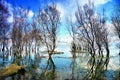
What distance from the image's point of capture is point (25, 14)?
5038 centimetres

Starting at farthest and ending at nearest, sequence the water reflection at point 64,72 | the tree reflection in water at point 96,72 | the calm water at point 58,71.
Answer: the calm water at point 58,71, the water reflection at point 64,72, the tree reflection in water at point 96,72

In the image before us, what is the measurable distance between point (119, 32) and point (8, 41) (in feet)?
82.8

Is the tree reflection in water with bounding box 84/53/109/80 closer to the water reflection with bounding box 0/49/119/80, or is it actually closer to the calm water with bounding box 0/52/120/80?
the water reflection with bounding box 0/49/119/80

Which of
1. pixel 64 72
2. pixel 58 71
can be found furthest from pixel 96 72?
pixel 58 71

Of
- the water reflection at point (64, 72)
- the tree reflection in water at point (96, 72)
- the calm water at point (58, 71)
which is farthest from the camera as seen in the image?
the calm water at point (58, 71)

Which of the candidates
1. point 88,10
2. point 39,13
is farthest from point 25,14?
point 88,10

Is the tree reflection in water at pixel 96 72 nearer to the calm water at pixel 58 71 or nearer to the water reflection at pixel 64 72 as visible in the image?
the water reflection at pixel 64 72

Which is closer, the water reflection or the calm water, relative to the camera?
the water reflection

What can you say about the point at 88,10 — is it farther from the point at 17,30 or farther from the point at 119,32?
the point at 17,30

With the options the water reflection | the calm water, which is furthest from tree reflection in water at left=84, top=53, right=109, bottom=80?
the calm water

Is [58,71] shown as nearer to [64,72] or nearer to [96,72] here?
[64,72]

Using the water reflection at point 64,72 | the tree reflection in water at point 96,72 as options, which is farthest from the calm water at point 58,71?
the tree reflection in water at point 96,72

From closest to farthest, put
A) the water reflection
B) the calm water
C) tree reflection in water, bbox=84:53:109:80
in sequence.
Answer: tree reflection in water, bbox=84:53:109:80 < the water reflection < the calm water

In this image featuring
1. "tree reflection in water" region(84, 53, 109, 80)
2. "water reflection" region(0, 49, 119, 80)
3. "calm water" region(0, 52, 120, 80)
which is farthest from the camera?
"calm water" region(0, 52, 120, 80)
